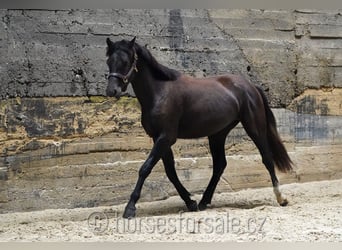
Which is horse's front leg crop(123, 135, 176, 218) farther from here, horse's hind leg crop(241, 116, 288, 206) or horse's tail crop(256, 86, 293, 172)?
horse's tail crop(256, 86, 293, 172)

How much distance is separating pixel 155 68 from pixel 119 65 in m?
0.30

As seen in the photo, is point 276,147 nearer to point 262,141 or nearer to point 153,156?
point 262,141

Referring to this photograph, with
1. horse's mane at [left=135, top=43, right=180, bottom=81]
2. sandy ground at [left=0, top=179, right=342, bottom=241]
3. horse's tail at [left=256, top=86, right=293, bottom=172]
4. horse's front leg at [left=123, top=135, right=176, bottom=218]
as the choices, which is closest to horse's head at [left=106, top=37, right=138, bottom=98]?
horse's mane at [left=135, top=43, right=180, bottom=81]

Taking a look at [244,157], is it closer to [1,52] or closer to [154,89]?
[154,89]

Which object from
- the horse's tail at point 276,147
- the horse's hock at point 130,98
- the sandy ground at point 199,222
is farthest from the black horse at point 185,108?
the horse's hock at point 130,98

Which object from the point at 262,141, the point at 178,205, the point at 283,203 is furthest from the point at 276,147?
the point at 178,205

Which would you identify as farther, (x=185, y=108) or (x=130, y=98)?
(x=130, y=98)

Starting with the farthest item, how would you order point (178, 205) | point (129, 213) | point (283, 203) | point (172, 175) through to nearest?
point (178, 205) → point (283, 203) → point (172, 175) → point (129, 213)

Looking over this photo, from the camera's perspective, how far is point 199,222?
9.87 feet

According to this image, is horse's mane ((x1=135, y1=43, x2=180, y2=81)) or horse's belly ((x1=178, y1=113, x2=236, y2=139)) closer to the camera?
horse's mane ((x1=135, y1=43, x2=180, y2=81))

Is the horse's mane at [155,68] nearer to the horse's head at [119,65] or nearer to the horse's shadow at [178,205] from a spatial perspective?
the horse's head at [119,65]

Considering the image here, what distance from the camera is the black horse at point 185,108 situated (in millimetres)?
3127

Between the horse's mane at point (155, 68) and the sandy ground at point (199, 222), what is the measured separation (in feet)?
2.60

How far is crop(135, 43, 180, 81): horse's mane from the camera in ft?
10.6
